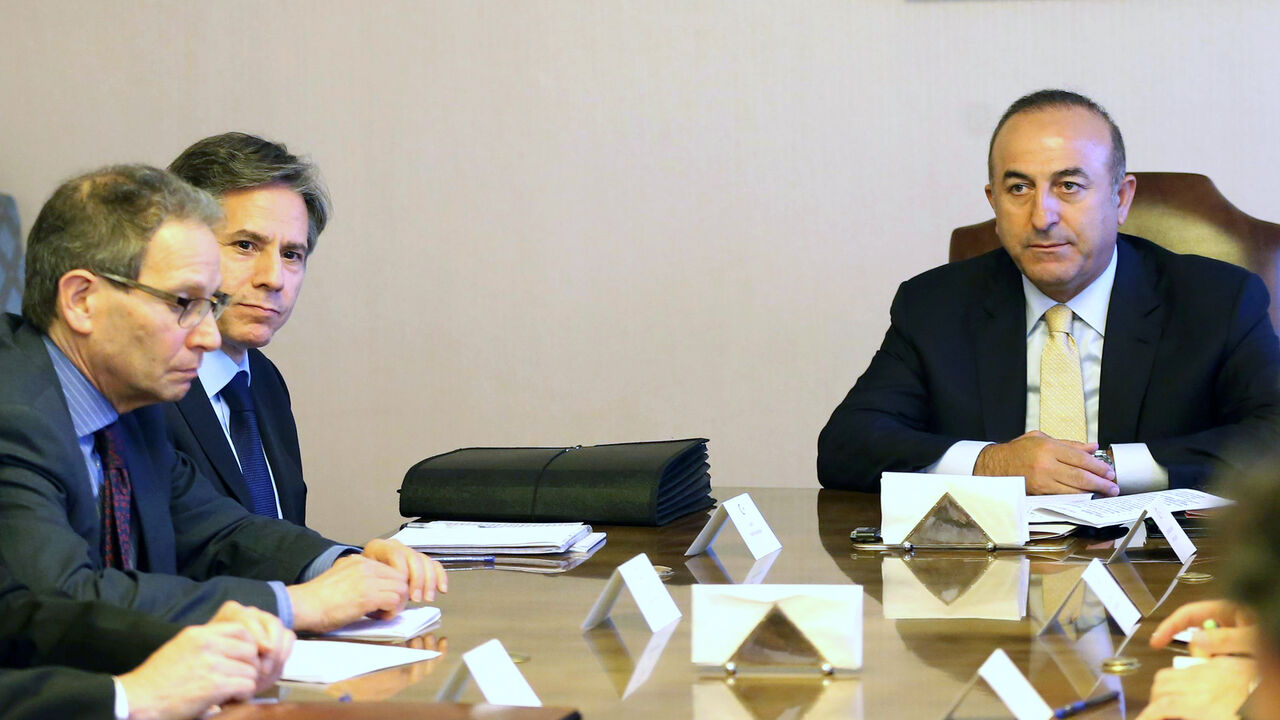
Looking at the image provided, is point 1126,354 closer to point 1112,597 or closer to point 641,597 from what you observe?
point 1112,597

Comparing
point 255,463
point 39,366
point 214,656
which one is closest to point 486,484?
point 255,463

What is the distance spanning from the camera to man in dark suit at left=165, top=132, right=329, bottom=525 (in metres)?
2.56

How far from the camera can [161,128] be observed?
488 cm

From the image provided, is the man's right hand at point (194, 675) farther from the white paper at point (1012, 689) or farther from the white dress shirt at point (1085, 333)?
the white dress shirt at point (1085, 333)

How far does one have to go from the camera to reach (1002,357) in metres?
3.12

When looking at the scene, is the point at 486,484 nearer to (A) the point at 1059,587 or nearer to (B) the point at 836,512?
(B) the point at 836,512

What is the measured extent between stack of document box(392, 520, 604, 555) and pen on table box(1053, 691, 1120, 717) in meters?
1.01

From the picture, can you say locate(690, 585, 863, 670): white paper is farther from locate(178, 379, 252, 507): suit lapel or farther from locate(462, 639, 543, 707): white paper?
locate(178, 379, 252, 507): suit lapel

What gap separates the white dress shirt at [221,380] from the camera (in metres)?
2.51

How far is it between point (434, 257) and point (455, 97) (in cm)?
53

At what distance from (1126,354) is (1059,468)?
0.56 metres

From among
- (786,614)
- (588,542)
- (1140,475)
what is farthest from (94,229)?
(1140,475)

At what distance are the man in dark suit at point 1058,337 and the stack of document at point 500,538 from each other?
840 millimetres

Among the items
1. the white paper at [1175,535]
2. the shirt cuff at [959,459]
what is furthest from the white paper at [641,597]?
the shirt cuff at [959,459]
